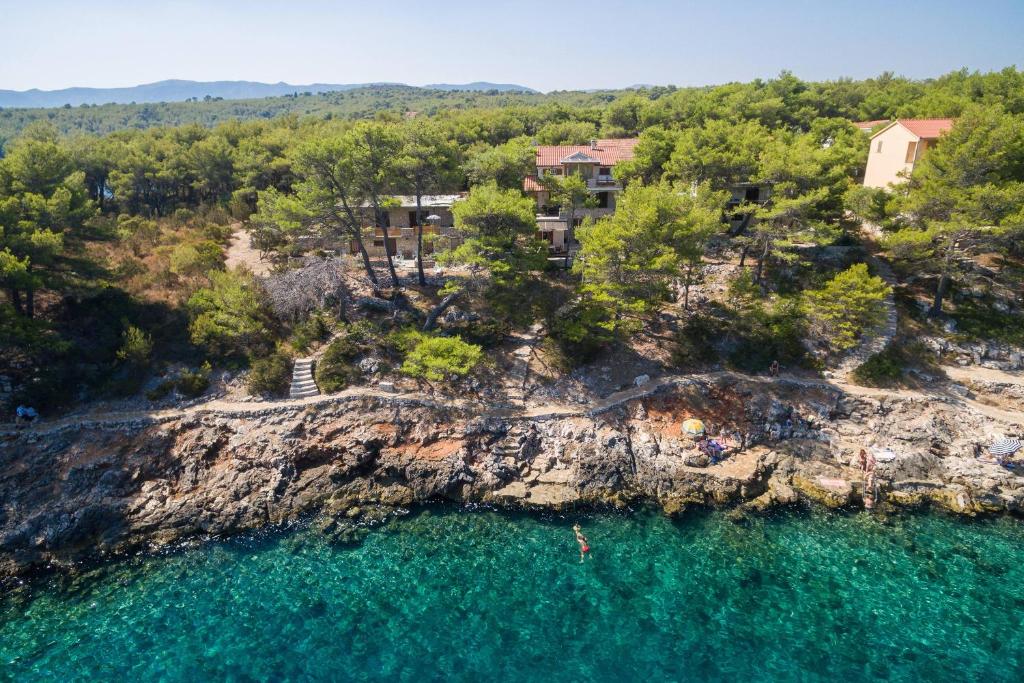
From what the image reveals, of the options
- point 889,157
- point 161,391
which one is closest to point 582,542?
point 161,391

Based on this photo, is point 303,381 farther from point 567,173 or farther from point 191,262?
point 567,173

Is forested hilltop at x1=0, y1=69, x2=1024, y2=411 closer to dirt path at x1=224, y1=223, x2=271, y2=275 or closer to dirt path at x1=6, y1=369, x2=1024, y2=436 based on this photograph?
dirt path at x1=224, y1=223, x2=271, y2=275

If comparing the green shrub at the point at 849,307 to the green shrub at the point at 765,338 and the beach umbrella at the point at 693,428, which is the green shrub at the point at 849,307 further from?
the beach umbrella at the point at 693,428

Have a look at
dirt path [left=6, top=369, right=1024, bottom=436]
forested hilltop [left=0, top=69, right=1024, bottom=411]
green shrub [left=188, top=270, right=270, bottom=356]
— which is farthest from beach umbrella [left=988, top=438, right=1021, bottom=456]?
green shrub [left=188, top=270, right=270, bottom=356]

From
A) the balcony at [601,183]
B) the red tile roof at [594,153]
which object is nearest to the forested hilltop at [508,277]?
the balcony at [601,183]

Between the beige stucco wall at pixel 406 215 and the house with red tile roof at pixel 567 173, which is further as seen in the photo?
the beige stucco wall at pixel 406 215

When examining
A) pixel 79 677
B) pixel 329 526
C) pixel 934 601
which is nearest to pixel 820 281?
pixel 934 601
